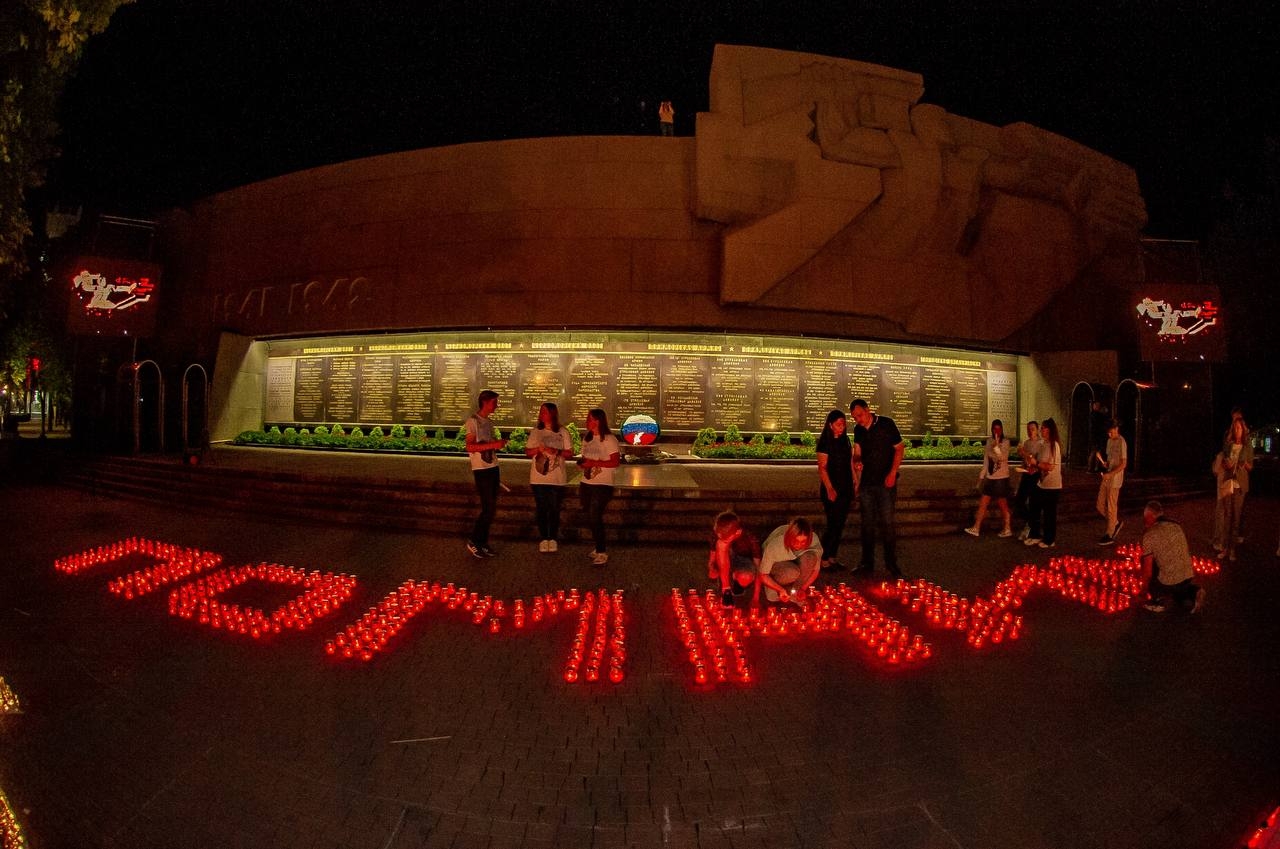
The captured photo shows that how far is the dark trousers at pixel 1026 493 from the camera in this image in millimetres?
8742

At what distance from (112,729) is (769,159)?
48.9ft

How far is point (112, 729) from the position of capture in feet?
11.5

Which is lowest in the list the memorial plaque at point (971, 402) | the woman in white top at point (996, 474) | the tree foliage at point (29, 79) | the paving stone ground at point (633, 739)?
the paving stone ground at point (633, 739)

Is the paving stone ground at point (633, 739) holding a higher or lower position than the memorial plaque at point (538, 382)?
lower

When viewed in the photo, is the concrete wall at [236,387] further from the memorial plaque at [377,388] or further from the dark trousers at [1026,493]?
the dark trousers at [1026,493]

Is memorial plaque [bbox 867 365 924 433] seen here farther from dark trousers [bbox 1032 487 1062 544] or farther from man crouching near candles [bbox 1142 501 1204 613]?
man crouching near candles [bbox 1142 501 1204 613]

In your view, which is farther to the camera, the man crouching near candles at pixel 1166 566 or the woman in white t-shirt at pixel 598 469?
the woman in white t-shirt at pixel 598 469

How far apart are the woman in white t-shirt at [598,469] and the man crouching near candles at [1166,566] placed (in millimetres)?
5647

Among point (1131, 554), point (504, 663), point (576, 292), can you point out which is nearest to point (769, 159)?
point (576, 292)

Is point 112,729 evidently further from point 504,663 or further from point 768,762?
point 768,762

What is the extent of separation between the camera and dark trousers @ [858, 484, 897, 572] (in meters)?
6.89

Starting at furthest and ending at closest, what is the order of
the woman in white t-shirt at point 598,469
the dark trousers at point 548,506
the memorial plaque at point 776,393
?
the memorial plaque at point 776,393
the dark trousers at point 548,506
the woman in white t-shirt at point 598,469

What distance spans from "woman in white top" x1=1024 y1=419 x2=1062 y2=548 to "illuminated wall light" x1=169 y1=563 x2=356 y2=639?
30.3ft

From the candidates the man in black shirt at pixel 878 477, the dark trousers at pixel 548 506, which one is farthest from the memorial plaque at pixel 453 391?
the man in black shirt at pixel 878 477
